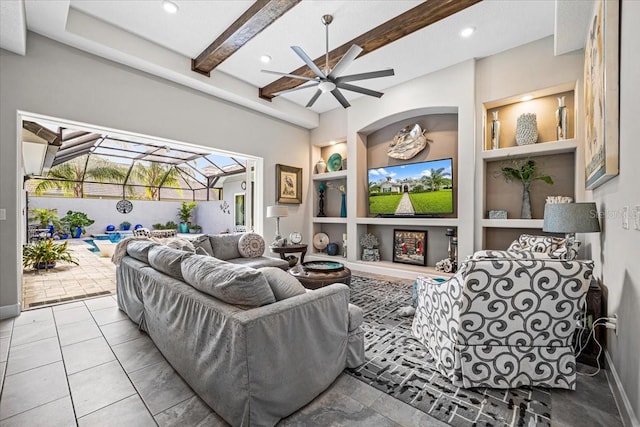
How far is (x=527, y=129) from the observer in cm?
389

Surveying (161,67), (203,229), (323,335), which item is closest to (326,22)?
(161,67)

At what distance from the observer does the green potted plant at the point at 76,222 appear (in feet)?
34.7

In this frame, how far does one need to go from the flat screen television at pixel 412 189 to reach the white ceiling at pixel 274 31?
157 cm

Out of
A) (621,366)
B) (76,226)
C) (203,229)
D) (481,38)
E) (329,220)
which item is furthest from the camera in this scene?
(203,229)

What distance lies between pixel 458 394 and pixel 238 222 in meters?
9.96

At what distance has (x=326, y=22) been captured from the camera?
333 cm

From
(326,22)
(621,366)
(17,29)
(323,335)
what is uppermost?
(326,22)

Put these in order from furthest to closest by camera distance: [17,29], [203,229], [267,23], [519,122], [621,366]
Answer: [203,229] → [519,122] → [267,23] → [17,29] → [621,366]

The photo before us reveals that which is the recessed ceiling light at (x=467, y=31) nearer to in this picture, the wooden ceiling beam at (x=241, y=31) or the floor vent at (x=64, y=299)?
the wooden ceiling beam at (x=241, y=31)

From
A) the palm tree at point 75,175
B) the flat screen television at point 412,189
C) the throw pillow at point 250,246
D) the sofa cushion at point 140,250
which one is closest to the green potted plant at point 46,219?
the palm tree at point 75,175

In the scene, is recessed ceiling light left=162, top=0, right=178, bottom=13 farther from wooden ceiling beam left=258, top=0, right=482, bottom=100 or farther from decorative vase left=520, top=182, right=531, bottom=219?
decorative vase left=520, top=182, right=531, bottom=219

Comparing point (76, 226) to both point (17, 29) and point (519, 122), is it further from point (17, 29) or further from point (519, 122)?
point (519, 122)

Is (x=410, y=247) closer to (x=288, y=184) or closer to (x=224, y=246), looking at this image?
(x=288, y=184)

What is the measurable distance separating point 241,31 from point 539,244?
4.21m
